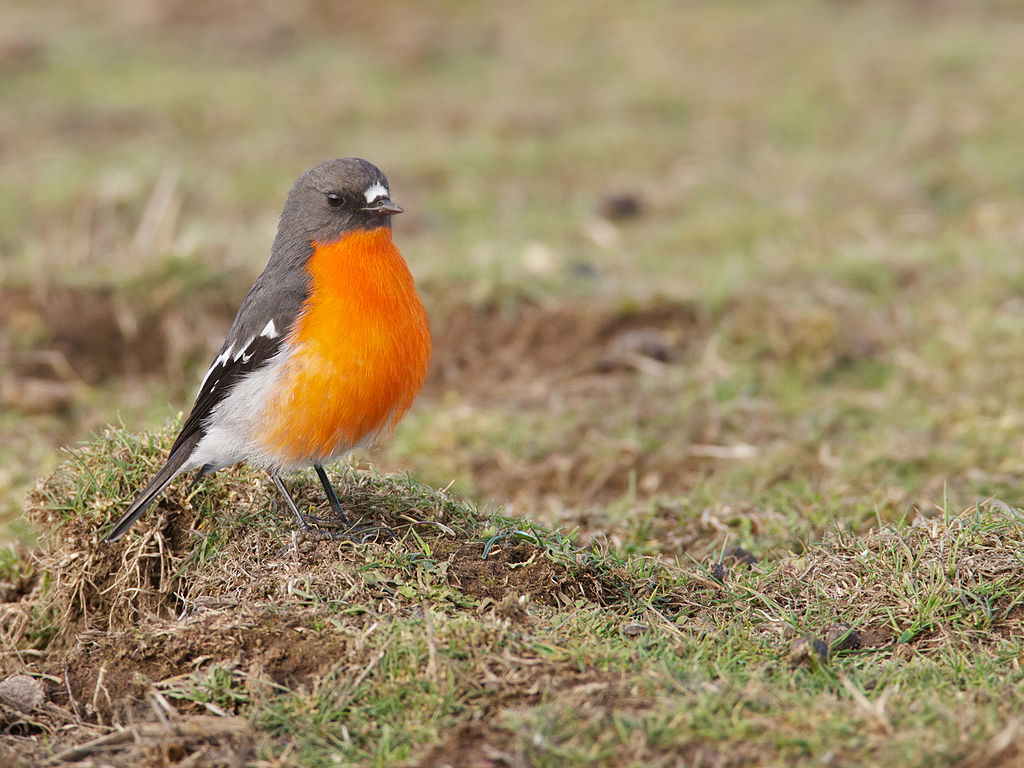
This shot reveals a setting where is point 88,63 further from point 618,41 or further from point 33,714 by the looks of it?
point 33,714

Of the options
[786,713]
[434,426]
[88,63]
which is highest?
[88,63]

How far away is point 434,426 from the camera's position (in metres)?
7.21

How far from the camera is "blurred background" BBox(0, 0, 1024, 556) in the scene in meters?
6.91

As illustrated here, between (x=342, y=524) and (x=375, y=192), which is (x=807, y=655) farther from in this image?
(x=375, y=192)

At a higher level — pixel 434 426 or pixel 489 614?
pixel 489 614

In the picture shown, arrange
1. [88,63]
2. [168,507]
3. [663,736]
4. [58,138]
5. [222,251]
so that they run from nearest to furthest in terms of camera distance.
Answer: [663,736] → [168,507] → [222,251] → [58,138] → [88,63]

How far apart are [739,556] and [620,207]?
615cm

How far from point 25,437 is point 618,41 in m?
10.5

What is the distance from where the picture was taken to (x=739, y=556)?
17.2 feet

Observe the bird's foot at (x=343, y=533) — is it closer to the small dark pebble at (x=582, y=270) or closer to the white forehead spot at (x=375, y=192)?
the white forehead spot at (x=375, y=192)

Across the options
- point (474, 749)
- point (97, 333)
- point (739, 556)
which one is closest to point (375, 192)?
point (739, 556)

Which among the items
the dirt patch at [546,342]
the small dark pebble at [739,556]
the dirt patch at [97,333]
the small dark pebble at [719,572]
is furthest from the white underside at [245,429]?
the dirt patch at [97,333]

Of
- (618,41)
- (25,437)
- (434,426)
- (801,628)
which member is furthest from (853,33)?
(801,628)

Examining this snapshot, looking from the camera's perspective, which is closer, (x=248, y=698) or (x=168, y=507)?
(x=248, y=698)
